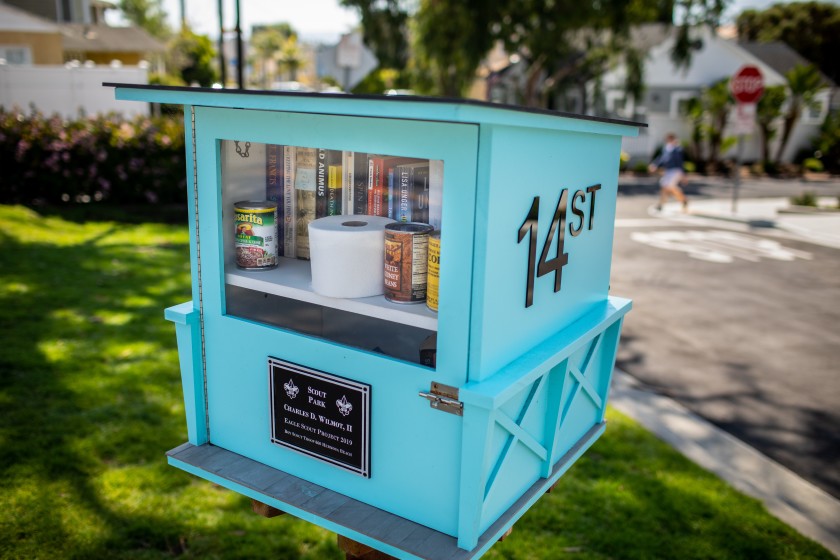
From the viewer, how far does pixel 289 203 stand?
210 cm

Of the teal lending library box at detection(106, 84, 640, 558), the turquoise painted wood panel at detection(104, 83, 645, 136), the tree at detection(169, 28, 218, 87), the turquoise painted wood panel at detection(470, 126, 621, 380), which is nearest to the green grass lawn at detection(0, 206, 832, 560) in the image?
the teal lending library box at detection(106, 84, 640, 558)

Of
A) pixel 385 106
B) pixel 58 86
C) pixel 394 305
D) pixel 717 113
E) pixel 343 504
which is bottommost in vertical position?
pixel 343 504

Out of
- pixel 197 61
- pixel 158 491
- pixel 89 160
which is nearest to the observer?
pixel 158 491

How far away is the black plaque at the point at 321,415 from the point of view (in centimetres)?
176

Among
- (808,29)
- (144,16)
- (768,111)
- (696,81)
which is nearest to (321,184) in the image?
(768,111)

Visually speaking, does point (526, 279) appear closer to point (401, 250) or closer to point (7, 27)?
point (401, 250)

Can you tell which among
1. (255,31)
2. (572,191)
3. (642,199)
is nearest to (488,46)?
(642,199)

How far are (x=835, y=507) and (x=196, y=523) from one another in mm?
3574

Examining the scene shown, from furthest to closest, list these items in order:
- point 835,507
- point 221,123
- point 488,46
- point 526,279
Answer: point 488,46
point 835,507
point 221,123
point 526,279

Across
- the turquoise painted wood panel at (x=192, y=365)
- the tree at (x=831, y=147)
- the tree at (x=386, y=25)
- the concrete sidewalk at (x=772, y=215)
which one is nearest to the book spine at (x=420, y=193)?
the turquoise painted wood panel at (x=192, y=365)

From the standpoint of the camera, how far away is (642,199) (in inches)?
698

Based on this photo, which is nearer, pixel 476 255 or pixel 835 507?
pixel 476 255

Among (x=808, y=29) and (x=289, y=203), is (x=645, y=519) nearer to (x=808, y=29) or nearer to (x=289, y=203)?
(x=289, y=203)

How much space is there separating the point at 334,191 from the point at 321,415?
63 cm
